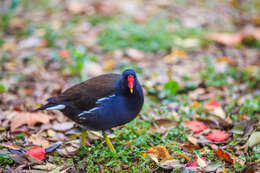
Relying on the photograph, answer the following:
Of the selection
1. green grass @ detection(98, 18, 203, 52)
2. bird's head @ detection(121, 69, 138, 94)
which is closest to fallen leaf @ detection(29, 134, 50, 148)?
bird's head @ detection(121, 69, 138, 94)

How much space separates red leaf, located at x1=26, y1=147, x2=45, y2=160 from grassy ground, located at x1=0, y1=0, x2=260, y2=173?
0.08m

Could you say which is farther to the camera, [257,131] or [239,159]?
[257,131]

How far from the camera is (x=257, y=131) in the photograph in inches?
148

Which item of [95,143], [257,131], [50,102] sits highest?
[50,102]

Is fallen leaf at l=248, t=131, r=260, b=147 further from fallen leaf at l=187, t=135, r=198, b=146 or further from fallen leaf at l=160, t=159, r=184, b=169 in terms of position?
fallen leaf at l=160, t=159, r=184, b=169

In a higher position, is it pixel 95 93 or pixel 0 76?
pixel 95 93

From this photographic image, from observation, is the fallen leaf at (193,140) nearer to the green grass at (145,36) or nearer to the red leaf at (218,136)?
the red leaf at (218,136)

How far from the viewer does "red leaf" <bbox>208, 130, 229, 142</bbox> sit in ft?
13.1

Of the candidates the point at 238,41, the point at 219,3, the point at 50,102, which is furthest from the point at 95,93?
the point at 219,3

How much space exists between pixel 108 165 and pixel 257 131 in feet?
5.59

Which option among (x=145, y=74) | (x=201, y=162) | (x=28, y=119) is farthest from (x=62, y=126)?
(x=145, y=74)

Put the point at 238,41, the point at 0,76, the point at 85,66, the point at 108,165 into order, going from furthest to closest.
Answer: the point at 238,41, the point at 85,66, the point at 0,76, the point at 108,165

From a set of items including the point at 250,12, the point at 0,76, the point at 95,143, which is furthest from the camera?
the point at 250,12

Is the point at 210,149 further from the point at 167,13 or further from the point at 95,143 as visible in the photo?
the point at 167,13
